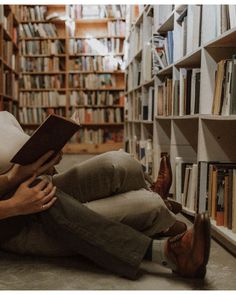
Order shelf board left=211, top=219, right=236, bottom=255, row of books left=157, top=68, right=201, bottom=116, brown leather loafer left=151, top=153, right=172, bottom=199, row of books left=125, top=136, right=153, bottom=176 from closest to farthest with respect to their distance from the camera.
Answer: shelf board left=211, top=219, right=236, bottom=255
brown leather loafer left=151, top=153, right=172, bottom=199
row of books left=157, top=68, right=201, bottom=116
row of books left=125, top=136, right=153, bottom=176

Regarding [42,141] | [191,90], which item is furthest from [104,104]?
[42,141]

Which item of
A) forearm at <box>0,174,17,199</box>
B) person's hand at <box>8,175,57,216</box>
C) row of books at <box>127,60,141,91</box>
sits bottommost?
person's hand at <box>8,175,57,216</box>

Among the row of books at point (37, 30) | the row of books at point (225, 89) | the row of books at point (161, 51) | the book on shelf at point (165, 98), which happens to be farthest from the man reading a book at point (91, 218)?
the row of books at point (37, 30)

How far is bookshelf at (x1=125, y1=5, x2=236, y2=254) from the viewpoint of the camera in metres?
1.68

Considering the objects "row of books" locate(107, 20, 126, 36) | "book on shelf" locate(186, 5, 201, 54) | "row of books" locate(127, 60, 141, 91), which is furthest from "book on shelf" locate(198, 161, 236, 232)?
"row of books" locate(107, 20, 126, 36)

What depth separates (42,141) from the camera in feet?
3.71

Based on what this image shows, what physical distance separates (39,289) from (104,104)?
17.2 feet

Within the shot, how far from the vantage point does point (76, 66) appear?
6.27 meters

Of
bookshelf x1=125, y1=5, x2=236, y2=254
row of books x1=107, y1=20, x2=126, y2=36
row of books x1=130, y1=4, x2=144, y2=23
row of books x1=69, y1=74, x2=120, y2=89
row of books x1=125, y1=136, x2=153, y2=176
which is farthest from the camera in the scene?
row of books x1=69, y1=74, x2=120, y2=89

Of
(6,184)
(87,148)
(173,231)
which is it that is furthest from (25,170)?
(87,148)

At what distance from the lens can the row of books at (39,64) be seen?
6.24 m

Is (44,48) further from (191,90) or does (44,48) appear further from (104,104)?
(191,90)

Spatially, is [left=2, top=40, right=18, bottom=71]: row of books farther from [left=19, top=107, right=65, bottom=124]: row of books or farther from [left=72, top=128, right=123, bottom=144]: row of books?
[left=72, top=128, right=123, bottom=144]: row of books

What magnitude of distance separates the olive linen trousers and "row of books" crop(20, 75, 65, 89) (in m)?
5.07
